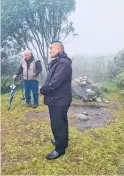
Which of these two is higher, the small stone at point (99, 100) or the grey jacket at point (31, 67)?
the grey jacket at point (31, 67)

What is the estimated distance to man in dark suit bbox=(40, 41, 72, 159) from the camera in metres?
4.33

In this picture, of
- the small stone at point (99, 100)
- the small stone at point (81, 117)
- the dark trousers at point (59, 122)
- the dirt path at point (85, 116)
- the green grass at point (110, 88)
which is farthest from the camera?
the green grass at point (110, 88)

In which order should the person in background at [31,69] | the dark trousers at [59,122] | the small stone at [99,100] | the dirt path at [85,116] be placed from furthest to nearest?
the small stone at [99,100] → the person in background at [31,69] → the dirt path at [85,116] → the dark trousers at [59,122]

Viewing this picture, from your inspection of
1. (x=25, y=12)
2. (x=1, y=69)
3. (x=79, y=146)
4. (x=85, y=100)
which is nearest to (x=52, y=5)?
(x=25, y=12)

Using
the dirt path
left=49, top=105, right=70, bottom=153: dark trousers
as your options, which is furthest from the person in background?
left=49, top=105, right=70, bottom=153: dark trousers

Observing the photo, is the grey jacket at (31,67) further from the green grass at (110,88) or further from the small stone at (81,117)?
the green grass at (110,88)

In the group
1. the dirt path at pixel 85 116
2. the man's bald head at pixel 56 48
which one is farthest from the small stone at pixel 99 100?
the man's bald head at pixel 56 48

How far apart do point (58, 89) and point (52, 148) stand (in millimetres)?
1481

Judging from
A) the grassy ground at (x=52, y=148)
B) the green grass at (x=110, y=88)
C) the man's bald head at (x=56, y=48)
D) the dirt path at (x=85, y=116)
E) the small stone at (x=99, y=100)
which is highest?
the man's bald head at (x=56, y=48)

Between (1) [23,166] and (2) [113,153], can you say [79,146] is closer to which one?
(2) [113,153]

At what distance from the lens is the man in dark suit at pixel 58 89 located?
4.33 metres

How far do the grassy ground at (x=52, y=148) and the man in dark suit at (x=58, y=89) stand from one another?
0.52 meters

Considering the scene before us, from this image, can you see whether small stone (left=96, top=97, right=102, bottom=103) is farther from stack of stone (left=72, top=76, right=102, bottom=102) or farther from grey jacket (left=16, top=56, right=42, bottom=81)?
grey jacket (left=16, top=56, right=42, bottom=81)

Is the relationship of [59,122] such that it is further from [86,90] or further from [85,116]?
[86,90]
